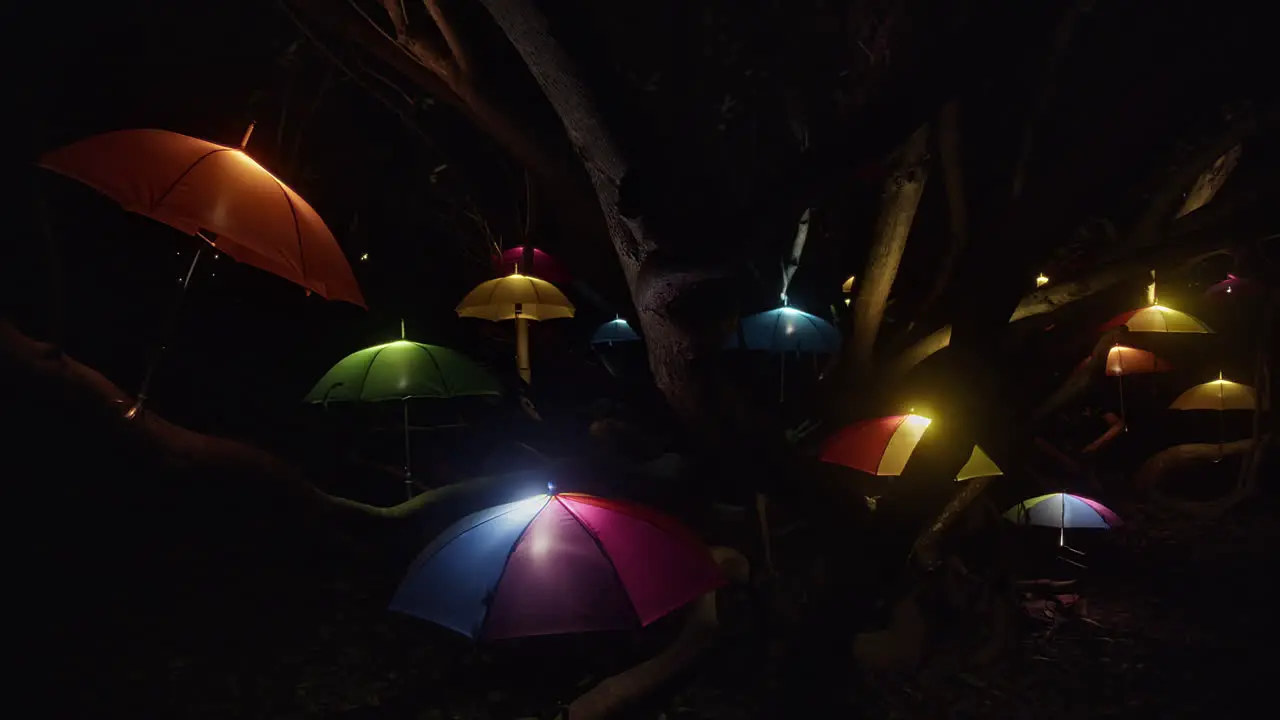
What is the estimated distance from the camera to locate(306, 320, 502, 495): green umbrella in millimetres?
7316

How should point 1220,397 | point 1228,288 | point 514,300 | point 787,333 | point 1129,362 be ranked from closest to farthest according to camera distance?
point 514,300, point 787,333, point 1129,362, point 1228,288, point 1220,397

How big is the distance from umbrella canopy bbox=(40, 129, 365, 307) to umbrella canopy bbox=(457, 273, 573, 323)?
5255 millimetres

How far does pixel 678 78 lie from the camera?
495 cm

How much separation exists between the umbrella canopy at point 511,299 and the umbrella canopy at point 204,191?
5255mm

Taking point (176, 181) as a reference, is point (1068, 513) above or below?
below

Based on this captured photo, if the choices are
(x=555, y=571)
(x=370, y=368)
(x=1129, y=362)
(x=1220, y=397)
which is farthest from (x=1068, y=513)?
(x=1220, y=397)

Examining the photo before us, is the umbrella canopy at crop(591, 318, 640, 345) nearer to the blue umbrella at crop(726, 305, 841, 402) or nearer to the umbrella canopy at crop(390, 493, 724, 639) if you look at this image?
the blue umbrella at crop(726, 305, 841, 402)

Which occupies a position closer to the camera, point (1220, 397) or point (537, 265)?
point (537, 265)

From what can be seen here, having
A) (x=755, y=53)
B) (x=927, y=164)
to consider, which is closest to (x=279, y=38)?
(x=755, y=53)

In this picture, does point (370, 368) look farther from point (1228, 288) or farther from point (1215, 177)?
point (1228, 288)

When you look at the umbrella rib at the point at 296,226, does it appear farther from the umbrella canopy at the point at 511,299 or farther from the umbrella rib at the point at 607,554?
the umbrella canopy at the point at 511,299

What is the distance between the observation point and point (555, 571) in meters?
3.65

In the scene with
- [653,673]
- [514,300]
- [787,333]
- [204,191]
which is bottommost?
[653,673]

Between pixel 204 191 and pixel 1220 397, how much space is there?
14192 millimetres
